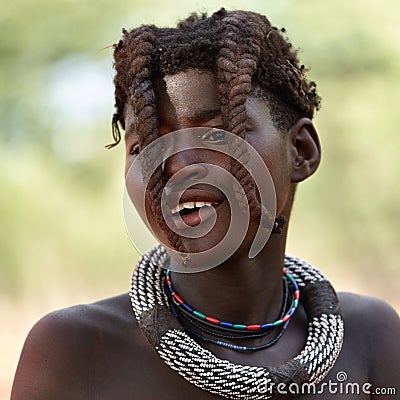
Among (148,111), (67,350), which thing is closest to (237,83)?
(148,111)

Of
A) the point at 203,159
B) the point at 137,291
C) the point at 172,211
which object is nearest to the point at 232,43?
the point at 203,159

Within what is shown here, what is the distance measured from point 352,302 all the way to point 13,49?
567cm

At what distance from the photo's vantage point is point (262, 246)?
83.4 inches

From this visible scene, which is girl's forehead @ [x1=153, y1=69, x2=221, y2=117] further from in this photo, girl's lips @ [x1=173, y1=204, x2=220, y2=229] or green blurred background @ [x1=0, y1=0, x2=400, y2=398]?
green blurred background @ [x1=0, y1=0, x2=400, y2=398]

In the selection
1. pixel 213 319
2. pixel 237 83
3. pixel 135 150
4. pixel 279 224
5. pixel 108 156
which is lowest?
pixel 213 319

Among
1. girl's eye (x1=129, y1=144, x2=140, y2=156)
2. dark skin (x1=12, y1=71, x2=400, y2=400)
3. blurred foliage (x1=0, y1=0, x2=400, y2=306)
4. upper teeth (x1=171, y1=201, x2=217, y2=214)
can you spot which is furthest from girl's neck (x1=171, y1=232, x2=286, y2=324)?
blurred foliage (x1=0, y1=0, x2=400, y2=306)

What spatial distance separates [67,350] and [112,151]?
5050 millimetres

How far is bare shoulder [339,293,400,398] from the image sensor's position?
86.9 inches

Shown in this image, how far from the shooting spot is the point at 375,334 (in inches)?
90.7

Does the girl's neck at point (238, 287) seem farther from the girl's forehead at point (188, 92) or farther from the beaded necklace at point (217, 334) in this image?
the girl's forehead at point (188, 92)

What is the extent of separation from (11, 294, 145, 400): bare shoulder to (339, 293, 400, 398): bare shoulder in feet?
2.34

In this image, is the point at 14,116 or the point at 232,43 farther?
the point at 14,116

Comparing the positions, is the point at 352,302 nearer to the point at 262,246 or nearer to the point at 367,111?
the point at 262,246

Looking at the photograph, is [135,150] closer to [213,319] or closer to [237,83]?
[237,83]
